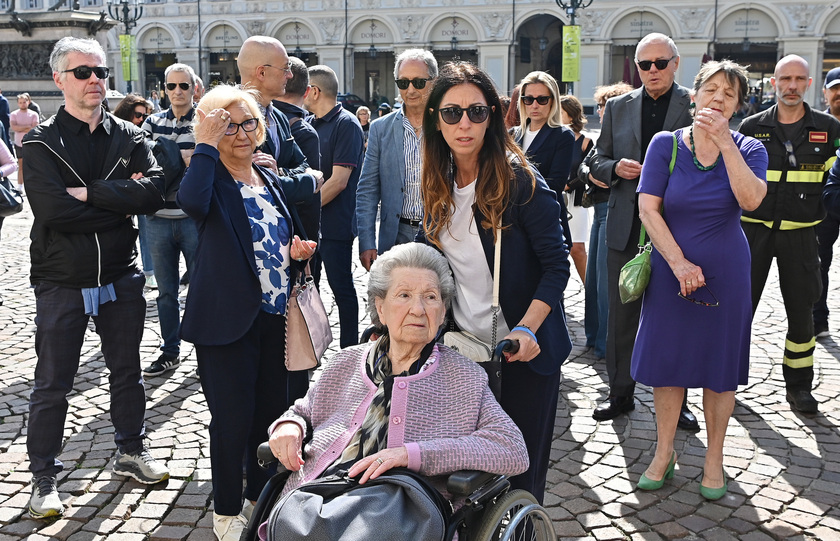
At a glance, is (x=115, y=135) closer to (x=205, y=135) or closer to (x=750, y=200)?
(x=205, y=135)

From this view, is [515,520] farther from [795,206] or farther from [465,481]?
[795,206]

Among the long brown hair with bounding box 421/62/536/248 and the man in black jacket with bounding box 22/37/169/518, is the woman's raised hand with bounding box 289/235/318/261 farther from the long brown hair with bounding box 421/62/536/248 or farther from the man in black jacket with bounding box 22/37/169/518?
the man in black jacket with bounding box 22/37/169/518

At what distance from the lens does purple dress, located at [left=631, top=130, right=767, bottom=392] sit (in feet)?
13.4

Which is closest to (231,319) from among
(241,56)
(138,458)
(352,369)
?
(352,369)

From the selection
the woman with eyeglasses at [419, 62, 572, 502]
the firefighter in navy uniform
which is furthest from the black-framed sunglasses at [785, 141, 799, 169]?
the woman with eyeglasses at [419, 62, 572, 502]

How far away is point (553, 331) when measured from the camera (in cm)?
332

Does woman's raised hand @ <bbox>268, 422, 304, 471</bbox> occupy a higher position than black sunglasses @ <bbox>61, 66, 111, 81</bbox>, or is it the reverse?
black sunglasses @ <bbox>61, 66, 111, 81</bbox>

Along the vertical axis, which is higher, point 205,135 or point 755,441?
point 205,135

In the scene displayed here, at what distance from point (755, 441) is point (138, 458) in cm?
351

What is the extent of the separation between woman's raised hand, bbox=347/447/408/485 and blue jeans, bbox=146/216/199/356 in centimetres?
409

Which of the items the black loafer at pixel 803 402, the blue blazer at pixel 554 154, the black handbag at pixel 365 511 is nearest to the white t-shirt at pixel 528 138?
the blue blazer at pixel 554 154

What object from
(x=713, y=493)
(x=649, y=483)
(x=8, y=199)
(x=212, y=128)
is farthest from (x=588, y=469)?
(x=8, y=199)

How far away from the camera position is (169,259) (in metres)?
6.48

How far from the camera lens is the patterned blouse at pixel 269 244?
12.3 feet
